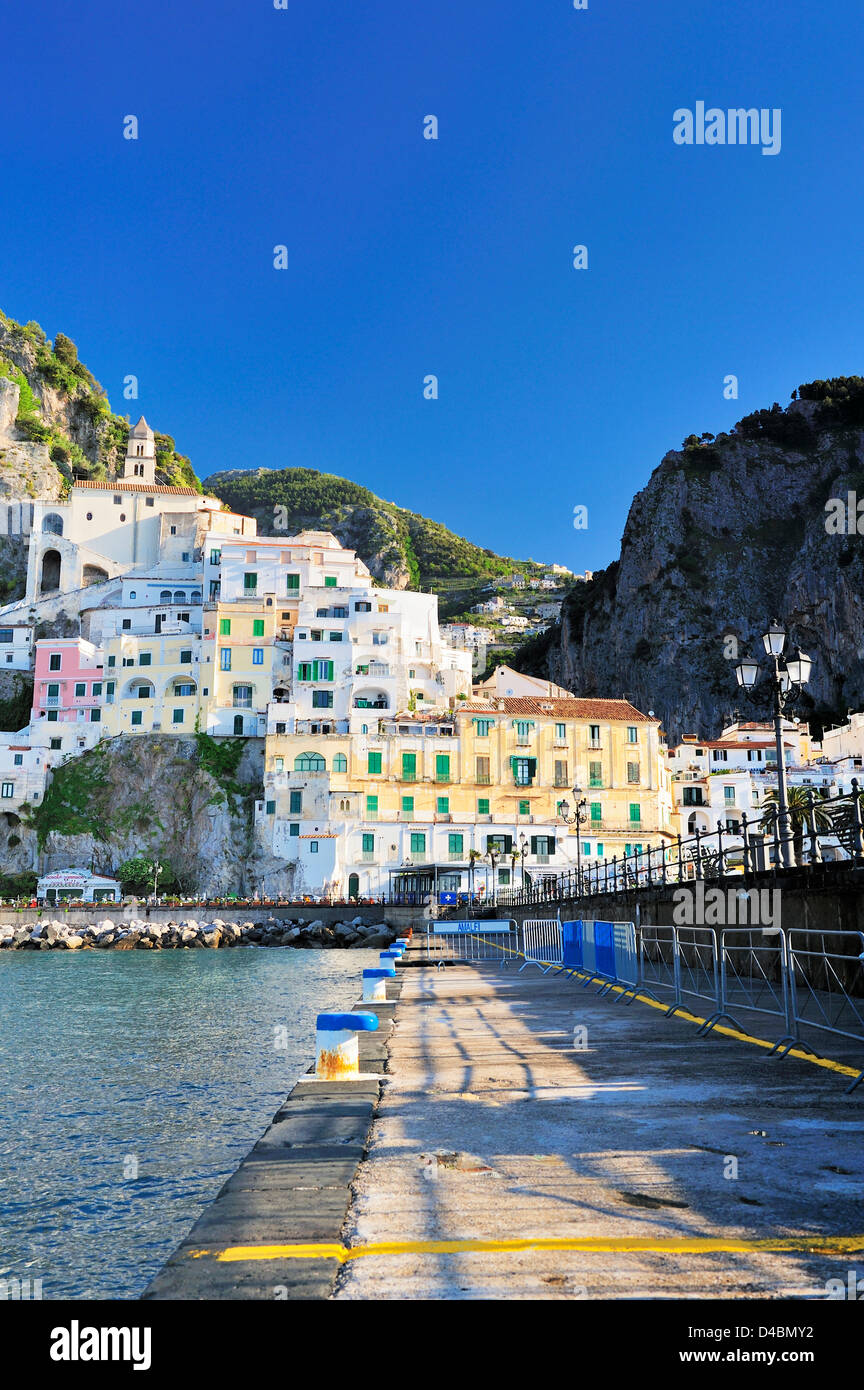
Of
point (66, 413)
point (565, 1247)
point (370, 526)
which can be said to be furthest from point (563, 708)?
point (370, 526)

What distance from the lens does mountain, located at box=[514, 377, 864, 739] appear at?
97.4 m

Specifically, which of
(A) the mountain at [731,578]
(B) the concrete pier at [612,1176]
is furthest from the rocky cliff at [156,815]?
(B) the concrete pier at [612,1176]

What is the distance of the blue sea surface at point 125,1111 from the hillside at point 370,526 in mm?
116454

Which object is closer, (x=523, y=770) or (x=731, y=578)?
(x=523, y=770)

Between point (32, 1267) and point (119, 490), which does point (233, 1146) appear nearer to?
point (32, 1267)

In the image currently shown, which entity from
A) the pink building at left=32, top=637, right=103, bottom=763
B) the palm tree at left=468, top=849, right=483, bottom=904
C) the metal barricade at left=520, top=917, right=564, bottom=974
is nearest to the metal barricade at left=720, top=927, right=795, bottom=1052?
the metal barricade at left=520, top=917, right=564, bottom=974

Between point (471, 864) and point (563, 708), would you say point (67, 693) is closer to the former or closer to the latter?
point (471, 864)

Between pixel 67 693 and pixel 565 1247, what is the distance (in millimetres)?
75302

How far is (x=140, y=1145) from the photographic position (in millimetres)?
10383

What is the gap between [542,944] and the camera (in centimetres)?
2994

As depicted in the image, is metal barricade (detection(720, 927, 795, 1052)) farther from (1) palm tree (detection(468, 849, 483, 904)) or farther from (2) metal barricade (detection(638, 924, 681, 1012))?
(1) palm tree (detection(468, 849, 483, 904))

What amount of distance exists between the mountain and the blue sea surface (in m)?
79.5

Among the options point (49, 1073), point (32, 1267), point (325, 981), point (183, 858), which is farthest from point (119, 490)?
point (32, 1267)
